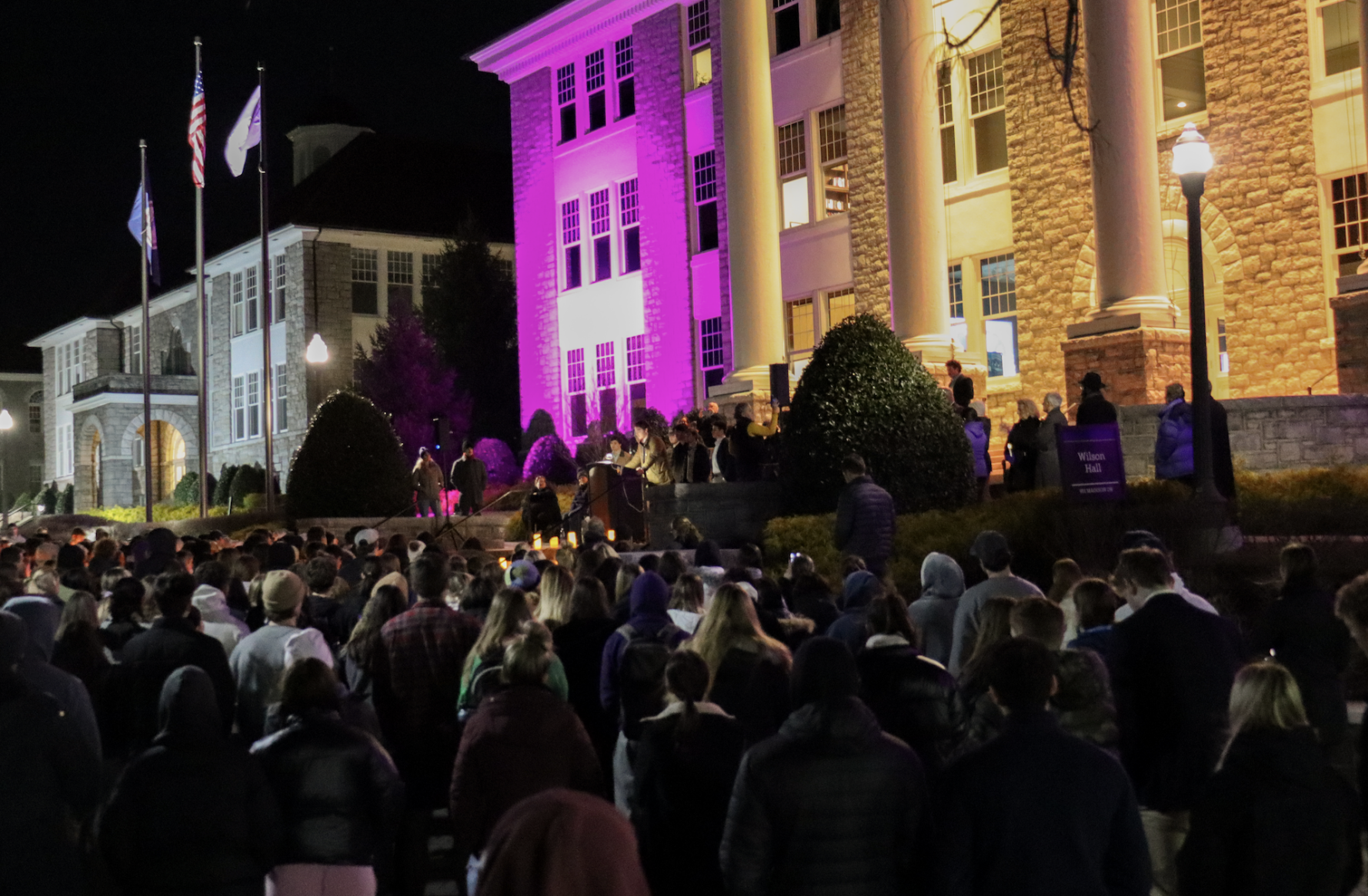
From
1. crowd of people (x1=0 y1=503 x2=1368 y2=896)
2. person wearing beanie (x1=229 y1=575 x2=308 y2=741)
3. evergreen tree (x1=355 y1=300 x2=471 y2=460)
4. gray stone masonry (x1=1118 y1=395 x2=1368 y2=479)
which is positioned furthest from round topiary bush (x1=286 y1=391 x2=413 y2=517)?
person wearing beanie (x1=229 y1=575 x2=308 y2=741)

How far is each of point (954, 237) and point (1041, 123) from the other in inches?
111

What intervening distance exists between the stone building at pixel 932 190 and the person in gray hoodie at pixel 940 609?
8886 millimetres

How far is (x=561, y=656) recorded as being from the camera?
7883 mm

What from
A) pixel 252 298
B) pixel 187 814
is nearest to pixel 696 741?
pixel 187 814

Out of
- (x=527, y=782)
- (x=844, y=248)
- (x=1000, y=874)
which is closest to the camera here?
(x=1000, y=874)

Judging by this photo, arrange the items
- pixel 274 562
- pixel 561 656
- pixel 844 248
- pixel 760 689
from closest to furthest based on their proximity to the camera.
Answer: pixel 760 689 → pixel 561 656 → pixel 274 562 → pixel 844 248

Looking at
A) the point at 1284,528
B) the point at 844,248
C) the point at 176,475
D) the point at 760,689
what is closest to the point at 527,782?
the point at 760,689

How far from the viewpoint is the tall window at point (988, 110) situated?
27.3 meters

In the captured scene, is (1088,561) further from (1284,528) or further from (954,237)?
(954,237)

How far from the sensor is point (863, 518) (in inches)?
503

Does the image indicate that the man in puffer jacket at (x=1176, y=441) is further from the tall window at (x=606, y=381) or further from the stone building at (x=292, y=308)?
the stone building at (x=292, y=308)

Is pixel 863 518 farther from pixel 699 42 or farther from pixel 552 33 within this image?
pixel 552 33

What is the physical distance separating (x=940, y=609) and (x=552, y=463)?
27133 mm

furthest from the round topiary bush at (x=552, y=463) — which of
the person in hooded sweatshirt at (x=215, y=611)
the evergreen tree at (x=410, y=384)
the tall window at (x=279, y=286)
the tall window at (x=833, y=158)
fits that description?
the person in hooded sweatshirt at (x=215, y=611)
